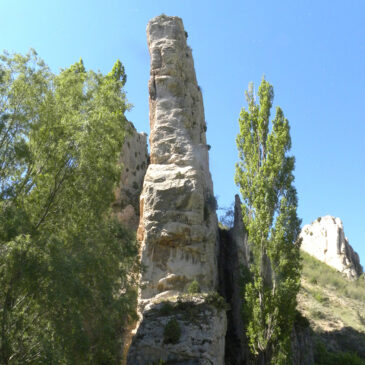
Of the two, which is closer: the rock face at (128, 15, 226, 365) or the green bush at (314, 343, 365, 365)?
the rock face at (128, 15, 226, 365)

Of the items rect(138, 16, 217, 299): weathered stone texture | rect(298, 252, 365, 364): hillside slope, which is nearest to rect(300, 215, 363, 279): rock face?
rect(298, 252, 365, 364): hillside slope

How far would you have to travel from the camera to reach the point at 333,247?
148ft

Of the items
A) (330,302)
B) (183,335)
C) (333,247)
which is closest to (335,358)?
(330,302)

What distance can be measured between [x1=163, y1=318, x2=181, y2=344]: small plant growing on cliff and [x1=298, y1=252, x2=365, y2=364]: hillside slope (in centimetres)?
996

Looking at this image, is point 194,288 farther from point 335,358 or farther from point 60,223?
point 335,358

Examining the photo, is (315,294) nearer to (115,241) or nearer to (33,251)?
(115,241)

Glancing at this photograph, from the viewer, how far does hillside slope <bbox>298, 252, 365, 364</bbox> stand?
76.9ft

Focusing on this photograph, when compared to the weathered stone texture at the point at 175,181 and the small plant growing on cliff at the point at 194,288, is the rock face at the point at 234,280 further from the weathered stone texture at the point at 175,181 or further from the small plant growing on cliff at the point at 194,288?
the small plant growing on cliff at the point at 194,288

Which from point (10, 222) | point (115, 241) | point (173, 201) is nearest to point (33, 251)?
point (10, 222)

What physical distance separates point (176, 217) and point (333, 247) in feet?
106

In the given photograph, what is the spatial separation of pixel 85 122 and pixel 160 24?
12839mm

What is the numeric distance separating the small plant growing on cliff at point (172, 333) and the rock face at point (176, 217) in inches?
2.5

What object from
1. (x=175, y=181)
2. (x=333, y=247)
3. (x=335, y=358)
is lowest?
(x=335, y=358)

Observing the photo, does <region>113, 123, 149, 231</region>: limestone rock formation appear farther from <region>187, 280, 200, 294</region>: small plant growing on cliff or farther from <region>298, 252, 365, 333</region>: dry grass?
<region>298, 252, 365, 333</region>: dry grass
